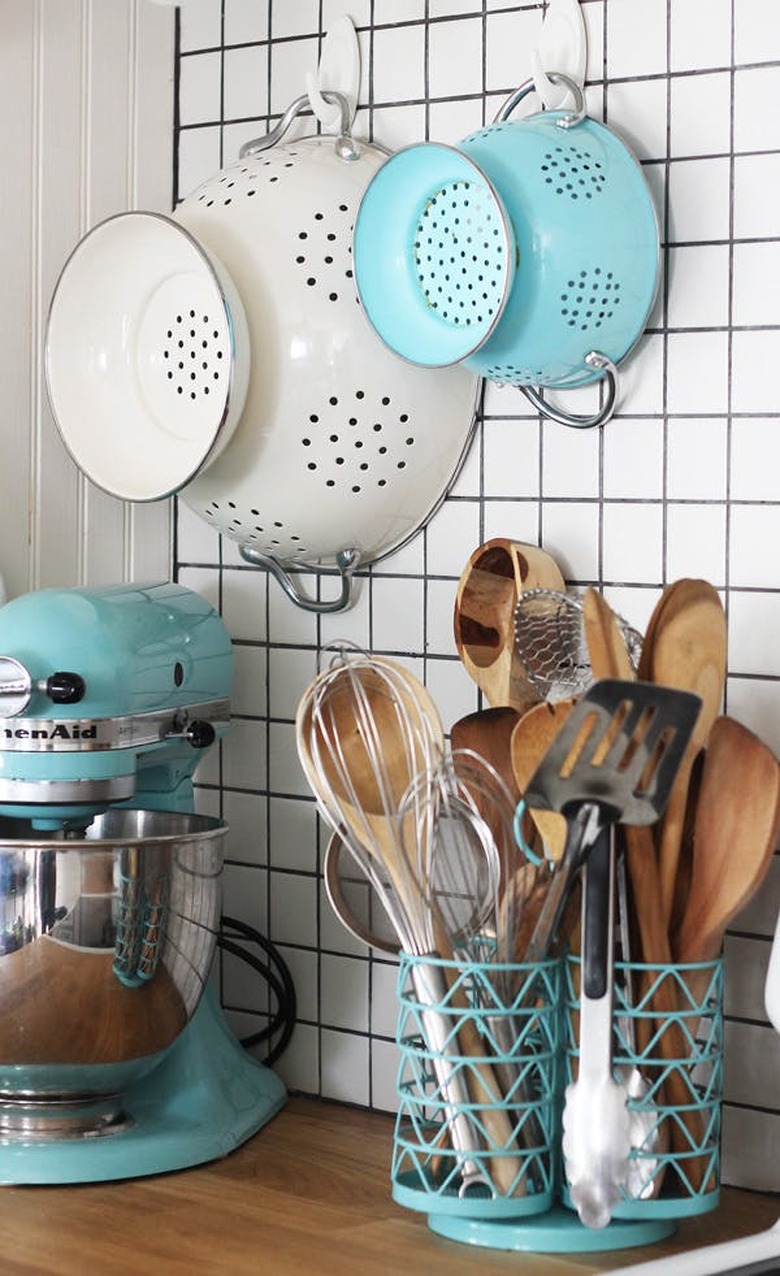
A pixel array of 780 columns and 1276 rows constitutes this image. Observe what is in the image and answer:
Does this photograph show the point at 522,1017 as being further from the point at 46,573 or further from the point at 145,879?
the point at 46,573

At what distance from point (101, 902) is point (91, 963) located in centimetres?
4

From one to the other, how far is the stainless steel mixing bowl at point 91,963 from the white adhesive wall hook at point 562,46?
55 centimetres

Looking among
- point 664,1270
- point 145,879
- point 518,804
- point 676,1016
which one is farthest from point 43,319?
point 664,1270

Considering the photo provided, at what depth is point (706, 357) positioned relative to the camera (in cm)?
117

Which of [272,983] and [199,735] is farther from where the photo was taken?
[272,983]

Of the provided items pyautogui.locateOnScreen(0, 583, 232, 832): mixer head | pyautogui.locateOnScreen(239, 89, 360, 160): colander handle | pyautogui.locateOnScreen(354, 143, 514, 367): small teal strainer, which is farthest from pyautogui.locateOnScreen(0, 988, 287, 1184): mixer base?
pyautogui.locateOnScreen(239, 89, 360, 160): colander handle

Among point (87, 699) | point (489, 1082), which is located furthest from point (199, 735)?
point (489, 1082)

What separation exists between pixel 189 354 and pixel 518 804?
16.7 inches

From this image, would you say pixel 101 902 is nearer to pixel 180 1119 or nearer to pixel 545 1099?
pixel 180 1119

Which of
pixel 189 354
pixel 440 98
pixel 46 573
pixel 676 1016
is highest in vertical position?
pixel 440 98

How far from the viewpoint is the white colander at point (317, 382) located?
49.1 inches

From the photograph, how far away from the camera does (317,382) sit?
125 centimetres

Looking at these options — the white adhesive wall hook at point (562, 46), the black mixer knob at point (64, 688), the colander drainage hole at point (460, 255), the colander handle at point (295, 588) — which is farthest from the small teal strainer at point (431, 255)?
the black mixer knob at point (64, 688)

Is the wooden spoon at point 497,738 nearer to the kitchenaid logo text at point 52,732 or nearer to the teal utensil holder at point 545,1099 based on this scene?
the teal utensil holder at point 545,1099
